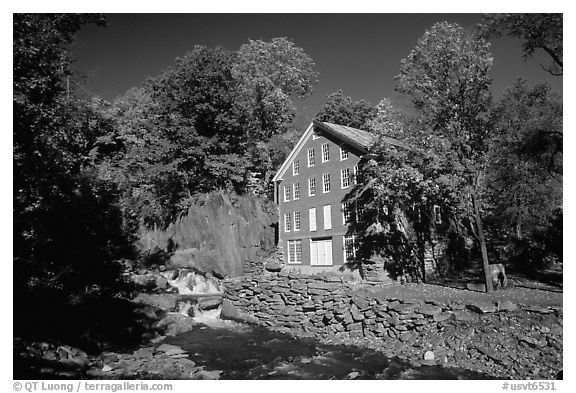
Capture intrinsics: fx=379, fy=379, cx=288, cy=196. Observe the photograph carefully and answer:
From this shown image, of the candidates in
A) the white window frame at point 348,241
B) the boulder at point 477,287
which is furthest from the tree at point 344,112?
the boulder at point 477,287

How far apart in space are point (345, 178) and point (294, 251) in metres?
7.65

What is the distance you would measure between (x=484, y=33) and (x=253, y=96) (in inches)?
997

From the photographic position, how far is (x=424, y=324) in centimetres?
1448

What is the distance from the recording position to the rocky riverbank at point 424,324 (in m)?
11.7

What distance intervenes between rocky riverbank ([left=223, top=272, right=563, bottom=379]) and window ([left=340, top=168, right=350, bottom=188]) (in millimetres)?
8076

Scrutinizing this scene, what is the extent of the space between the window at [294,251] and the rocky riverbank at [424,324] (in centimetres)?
855

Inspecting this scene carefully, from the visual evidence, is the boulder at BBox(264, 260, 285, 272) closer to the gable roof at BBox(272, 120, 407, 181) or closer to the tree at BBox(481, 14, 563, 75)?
the gable roof at BBox(272, 120, 407, 181)

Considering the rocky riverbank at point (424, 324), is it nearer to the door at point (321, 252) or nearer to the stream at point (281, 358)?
the stream at point (281, 358)

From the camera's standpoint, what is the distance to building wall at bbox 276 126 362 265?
2669cm

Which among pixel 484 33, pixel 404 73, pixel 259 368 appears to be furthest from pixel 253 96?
pixel 259 368

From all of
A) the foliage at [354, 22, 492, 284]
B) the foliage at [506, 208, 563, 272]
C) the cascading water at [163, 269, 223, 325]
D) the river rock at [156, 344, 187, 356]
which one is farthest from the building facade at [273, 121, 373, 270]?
the river rock at [156, 344, 187, 356]

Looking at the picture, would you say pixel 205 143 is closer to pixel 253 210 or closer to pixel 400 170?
pixel 253 210

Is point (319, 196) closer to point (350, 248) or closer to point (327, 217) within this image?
point (327, 217)

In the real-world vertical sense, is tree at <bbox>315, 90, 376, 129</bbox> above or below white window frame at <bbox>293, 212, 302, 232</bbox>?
above
